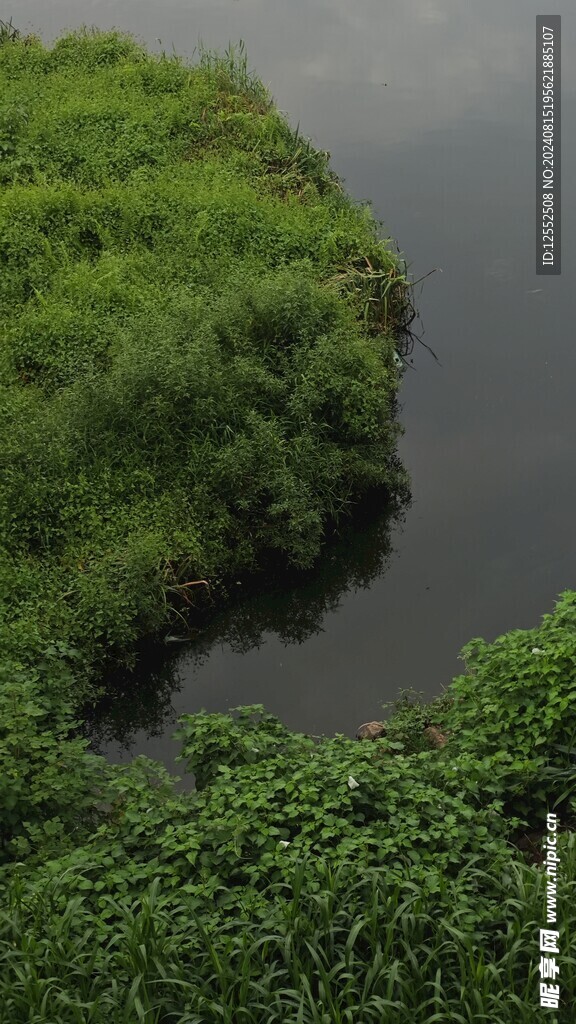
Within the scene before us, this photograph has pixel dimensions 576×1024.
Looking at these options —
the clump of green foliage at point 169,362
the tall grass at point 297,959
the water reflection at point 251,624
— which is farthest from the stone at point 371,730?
the tall grass at point 297,959

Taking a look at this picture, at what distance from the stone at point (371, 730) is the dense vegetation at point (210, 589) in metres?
0.15

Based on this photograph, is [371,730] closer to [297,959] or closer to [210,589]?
[210,589]

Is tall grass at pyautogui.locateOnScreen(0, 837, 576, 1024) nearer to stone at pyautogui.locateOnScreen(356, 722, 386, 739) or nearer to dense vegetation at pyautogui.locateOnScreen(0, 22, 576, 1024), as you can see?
dense vegetation at pyautogui.locateOnScreen(0, 22, 576, 1024)

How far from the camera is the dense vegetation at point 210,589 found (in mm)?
3795

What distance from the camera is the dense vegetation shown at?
3.79m

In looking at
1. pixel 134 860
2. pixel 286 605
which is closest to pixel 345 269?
pixel 286 605

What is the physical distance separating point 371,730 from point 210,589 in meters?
1.55

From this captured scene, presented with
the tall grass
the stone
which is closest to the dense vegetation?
the tall grass

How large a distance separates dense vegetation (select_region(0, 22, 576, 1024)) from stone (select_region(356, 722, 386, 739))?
0.15 meters

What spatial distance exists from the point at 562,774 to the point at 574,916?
0.94 metres

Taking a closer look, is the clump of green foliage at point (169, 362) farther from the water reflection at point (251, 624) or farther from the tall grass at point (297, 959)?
the tall grass at point (297, 959)

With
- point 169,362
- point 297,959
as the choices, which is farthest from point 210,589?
point 297,959

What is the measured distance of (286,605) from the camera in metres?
7.12

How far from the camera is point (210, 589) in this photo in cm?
689
